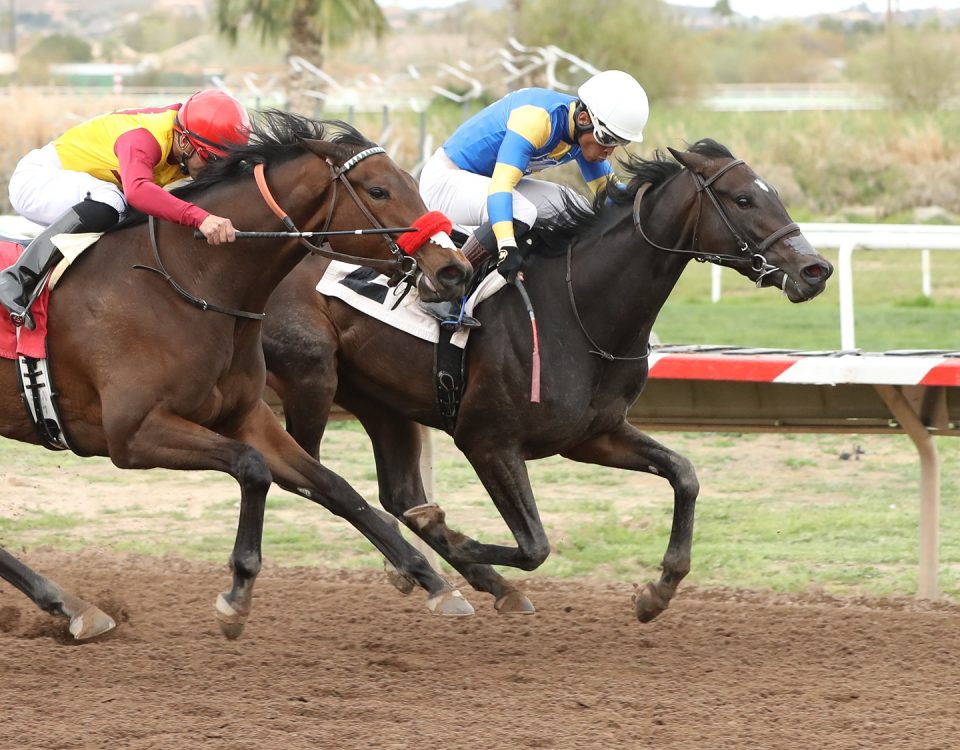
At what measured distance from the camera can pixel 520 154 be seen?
5.34 m

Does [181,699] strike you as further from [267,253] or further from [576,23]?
[576,23]

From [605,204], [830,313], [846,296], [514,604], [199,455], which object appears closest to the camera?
[199,455]

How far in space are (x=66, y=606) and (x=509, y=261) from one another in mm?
1924

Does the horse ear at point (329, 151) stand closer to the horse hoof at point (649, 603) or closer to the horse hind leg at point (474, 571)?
the horse hind leg at point (474, 571)

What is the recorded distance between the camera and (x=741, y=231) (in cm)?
512

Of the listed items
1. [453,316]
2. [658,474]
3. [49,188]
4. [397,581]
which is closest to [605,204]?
[453,316]

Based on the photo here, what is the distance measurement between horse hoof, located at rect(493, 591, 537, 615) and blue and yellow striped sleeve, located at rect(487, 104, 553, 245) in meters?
1.35

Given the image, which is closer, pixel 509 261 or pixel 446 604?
pixel 446 604

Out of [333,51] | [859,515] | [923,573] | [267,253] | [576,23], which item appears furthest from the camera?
[576,23]

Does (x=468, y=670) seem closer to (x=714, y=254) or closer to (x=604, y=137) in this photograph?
(x=714, y=254)

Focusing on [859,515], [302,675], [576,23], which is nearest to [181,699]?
[302,675]

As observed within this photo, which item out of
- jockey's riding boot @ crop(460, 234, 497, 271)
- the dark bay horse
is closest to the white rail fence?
jockey's riding boot @ crop(460, 234, 497, 271)

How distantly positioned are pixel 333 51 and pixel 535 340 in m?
20.8

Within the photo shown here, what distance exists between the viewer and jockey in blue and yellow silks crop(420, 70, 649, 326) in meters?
5.31
